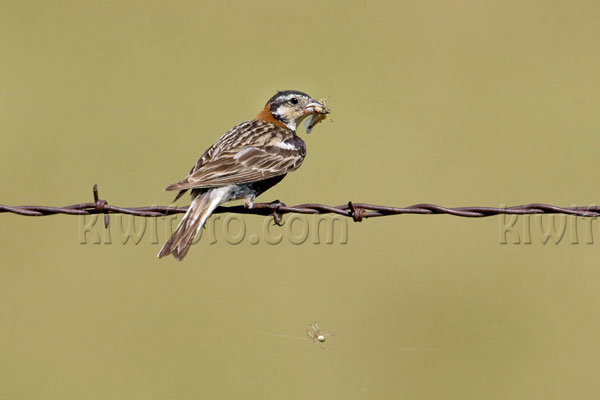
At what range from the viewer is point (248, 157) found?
7.58 metres

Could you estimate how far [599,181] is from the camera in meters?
11.4

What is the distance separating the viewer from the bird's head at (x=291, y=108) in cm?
904

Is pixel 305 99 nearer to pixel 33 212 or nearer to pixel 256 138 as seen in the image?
pixel 256 138

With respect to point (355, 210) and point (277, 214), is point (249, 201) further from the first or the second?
point (355, 210)

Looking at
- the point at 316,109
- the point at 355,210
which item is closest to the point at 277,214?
the point at 355,210

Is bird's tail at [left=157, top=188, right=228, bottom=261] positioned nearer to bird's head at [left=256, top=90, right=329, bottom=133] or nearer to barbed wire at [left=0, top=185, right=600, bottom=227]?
barbed wire at [left=0, top=185, right=600, bottom=227]

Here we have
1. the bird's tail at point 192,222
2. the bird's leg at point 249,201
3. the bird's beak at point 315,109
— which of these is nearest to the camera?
the bird's tail at point 192,222

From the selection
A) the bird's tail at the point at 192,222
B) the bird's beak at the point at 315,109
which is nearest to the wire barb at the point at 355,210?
the bird's tail at the point at 192,222

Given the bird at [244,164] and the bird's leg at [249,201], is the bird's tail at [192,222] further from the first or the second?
the bird's leg at [249,201]

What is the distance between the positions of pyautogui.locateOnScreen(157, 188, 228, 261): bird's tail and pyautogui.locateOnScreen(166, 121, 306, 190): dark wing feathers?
0.77 feet

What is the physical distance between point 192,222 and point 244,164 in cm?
82

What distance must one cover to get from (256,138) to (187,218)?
1426 mm

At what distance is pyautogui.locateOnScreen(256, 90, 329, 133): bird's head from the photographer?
9.04m

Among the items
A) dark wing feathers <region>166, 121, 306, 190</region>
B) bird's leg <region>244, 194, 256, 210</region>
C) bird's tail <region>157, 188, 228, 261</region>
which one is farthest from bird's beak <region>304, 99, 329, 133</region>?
bird's tail <region>157, 188, 228, 261</region>
